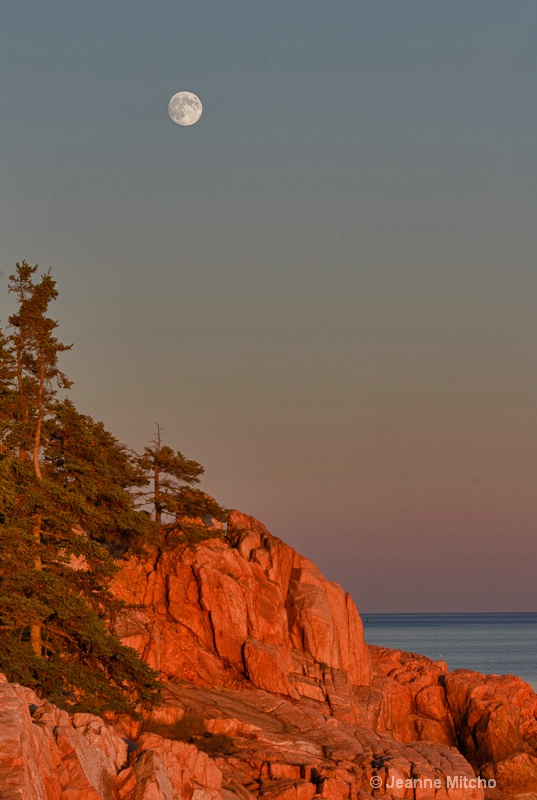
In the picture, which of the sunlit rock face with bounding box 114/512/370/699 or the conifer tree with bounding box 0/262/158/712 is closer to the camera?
the conifer tree with bounding box 0/262/158/712

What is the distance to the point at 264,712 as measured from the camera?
37.2m

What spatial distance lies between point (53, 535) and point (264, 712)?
1238cm

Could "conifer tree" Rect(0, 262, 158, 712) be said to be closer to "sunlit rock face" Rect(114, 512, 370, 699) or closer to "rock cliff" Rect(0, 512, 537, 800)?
"rock cliff" Rect(0, 512, 537, 800)

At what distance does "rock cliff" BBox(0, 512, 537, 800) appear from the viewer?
59.2 ft

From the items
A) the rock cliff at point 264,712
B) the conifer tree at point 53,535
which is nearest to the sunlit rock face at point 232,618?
the rock cliff at point 264,712

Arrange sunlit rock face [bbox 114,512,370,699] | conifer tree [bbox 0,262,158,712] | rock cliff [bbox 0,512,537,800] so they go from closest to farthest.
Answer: rock cliff [bbox 0,512,537,800], conifer tree [bbox 0,262,158,712], sunlit rock face [bbox 114,512,370,699]

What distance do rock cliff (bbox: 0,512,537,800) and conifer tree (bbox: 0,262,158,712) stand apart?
6.51 feet

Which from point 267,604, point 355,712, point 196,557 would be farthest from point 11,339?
point 355,712

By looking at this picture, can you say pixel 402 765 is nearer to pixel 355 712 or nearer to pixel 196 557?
pixel 355 712

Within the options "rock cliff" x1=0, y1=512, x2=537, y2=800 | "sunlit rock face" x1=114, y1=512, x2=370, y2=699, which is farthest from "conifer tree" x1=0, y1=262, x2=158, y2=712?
"sunlit rock face" x1=114, y1=512, x2=370, y2=699

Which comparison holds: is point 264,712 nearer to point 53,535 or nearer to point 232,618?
point 232,618

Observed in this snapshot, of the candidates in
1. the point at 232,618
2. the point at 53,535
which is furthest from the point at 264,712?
the point at 53,535

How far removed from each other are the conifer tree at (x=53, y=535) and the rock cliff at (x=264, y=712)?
1983 millimetres

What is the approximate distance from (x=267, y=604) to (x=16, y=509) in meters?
17.8
